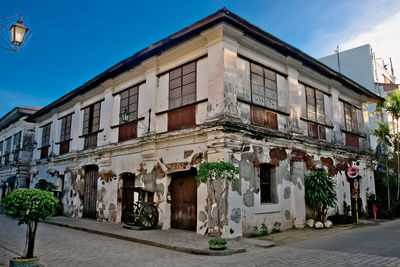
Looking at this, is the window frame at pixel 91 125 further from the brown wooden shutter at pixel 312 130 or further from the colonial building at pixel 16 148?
the brown wooden shutter at pixel 312 130

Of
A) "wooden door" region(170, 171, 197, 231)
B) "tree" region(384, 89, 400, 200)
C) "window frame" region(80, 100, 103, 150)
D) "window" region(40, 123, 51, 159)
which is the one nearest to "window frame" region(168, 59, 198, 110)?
"wooden door" region(170, 171, 197, 231)

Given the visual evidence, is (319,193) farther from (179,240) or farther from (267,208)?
(179,240)

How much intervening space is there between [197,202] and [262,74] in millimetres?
4998

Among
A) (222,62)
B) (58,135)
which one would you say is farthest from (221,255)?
(58,135)

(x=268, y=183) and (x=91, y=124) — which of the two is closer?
(x=268, y=183)

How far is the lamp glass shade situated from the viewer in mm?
7426

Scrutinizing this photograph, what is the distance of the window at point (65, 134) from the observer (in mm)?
16625

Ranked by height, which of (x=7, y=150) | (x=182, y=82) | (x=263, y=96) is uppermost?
(x=182, y=82)

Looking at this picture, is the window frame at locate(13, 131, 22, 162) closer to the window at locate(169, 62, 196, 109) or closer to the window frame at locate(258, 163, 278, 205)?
the window at locate(169, 62, 196, 109)

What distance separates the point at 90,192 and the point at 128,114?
14.8ft

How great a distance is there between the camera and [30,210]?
5.17 metres

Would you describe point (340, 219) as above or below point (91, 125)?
below

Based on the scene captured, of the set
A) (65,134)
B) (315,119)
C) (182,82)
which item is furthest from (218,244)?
(65,134)

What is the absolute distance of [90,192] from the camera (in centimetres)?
1430
